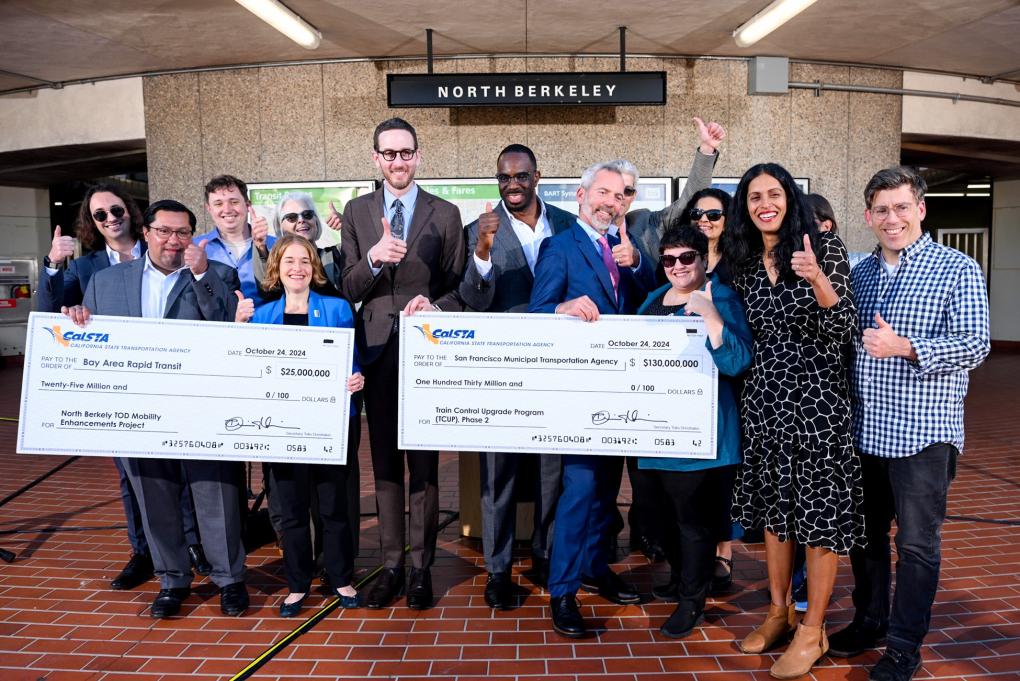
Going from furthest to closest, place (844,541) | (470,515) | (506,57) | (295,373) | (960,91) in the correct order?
(960,91) → (506,57) → (470,515) → (295,373) → (844,541)

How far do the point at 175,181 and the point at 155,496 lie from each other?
6.37 meters

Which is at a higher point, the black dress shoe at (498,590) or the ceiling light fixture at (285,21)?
the ceiling light fixture at (285,21)

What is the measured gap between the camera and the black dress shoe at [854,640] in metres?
3.04

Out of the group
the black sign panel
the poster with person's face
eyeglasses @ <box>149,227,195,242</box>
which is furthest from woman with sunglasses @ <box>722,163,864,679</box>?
the poster with person's face

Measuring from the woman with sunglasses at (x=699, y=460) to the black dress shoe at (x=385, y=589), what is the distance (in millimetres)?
1315

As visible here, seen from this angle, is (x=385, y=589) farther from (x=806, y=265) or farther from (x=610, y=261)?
(x=806, y=265)

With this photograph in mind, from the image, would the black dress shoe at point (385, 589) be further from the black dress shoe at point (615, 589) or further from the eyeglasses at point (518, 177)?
the eyeglasses at point (518, 177)

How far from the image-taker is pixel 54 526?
5008mm

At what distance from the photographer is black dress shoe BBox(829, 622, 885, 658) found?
3043 mm

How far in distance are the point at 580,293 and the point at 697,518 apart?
1.11 m

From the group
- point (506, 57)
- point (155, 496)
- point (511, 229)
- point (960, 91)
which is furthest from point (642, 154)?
point (155, 496)

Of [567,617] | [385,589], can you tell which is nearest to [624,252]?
[567,617]

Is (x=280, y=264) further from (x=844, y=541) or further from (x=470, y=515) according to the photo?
(x=844, y=541)

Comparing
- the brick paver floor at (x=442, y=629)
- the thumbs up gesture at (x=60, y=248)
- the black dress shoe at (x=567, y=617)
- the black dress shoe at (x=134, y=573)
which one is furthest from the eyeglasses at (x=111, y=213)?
the black dress shoe at (x=567, y=617)
